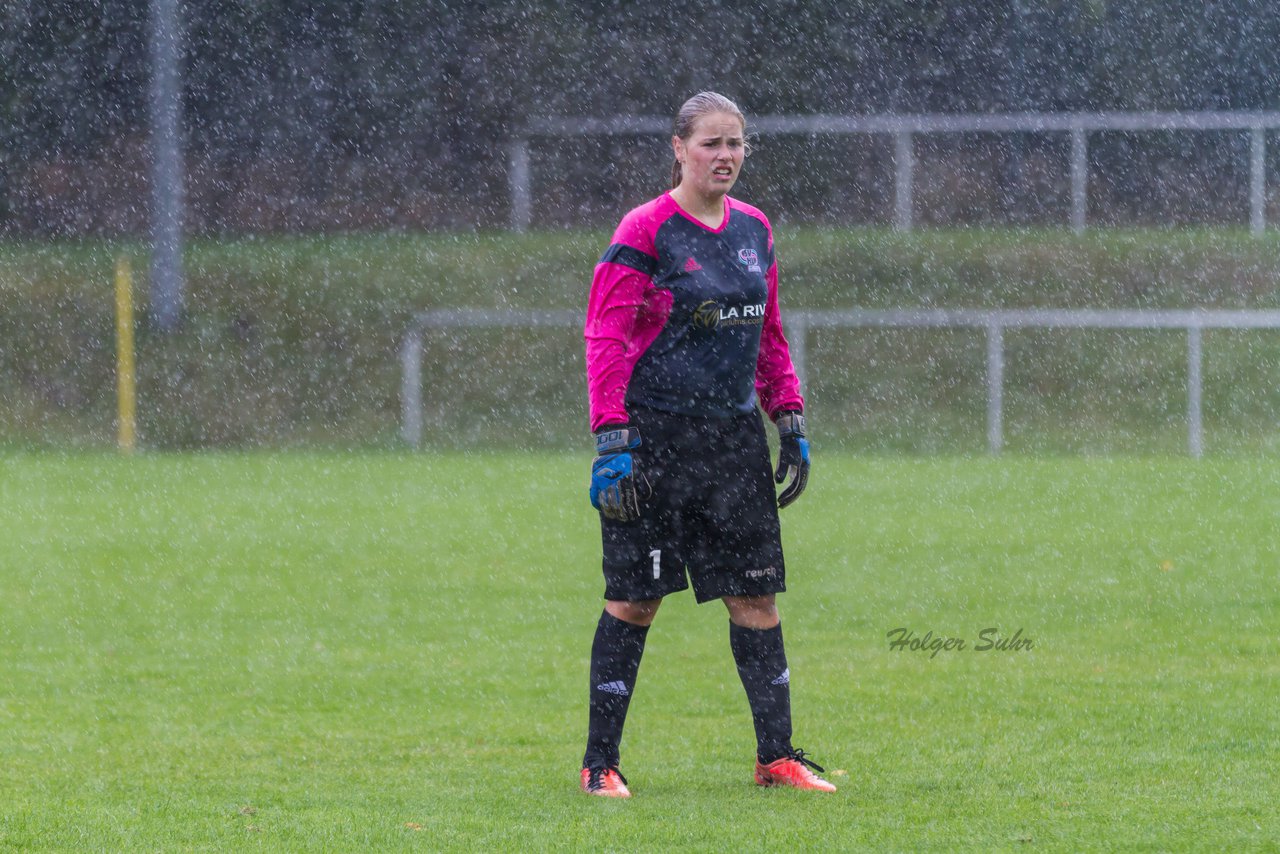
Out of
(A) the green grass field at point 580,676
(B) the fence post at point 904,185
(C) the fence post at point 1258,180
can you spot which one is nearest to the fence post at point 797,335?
(B) the fence post at point 904,185

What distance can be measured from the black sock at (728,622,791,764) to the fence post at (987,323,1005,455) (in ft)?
38.1

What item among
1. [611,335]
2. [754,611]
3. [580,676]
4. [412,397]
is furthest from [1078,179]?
[611,335]

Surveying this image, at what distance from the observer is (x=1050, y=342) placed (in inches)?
738

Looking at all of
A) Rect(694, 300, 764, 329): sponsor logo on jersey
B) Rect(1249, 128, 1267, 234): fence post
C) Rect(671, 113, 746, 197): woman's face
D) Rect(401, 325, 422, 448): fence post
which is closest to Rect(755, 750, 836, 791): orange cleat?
Rect(694, 300, 764, 329): sponsor logo on jersey

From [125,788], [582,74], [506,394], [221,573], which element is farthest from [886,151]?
[125,788]

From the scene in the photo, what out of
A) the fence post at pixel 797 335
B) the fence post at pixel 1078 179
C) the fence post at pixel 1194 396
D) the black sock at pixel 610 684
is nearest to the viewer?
the black sock at pixel 610 684

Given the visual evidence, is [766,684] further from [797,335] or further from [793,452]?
[797,335]

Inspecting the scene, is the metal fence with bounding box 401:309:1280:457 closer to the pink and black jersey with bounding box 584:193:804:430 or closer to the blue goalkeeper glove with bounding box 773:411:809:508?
the blue goalkeeper glove with bounding box 773:411:809:508

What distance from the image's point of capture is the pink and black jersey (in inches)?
190

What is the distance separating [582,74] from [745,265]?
67.9 ft

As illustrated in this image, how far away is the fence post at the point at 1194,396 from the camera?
16344 millimetres

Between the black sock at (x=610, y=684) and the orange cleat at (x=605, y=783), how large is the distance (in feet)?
0.09

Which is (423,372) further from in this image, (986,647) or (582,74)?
(986,647)

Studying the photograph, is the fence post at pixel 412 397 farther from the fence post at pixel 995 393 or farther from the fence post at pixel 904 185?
the fence post at pixel 904 185
